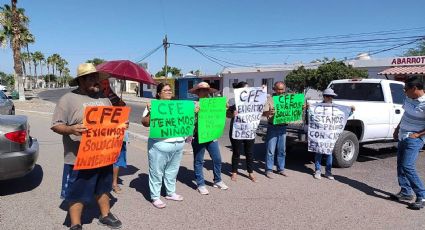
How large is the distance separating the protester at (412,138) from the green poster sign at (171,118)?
10.1 ft

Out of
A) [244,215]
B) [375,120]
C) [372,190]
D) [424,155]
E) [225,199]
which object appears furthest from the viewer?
[424,155]

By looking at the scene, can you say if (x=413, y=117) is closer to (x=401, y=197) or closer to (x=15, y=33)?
(x=401, y=197)

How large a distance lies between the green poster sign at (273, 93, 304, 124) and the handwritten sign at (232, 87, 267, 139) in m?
0.43

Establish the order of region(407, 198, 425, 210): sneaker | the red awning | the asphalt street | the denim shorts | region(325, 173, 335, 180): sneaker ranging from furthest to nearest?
the red awning → region(325, 173, 335, 180): sneaker → region(407, 198, 425, 210): sneaker → the asphalt street → the denim shorts

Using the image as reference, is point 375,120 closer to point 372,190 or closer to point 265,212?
point 372,190

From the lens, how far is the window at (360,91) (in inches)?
343

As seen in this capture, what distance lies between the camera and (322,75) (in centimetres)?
2730

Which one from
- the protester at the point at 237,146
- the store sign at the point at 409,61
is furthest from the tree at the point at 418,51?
the protester at the point at 237,146

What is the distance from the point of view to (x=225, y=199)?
18.2 ft

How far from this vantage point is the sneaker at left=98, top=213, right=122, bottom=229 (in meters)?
4.32

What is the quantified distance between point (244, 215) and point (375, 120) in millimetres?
4825

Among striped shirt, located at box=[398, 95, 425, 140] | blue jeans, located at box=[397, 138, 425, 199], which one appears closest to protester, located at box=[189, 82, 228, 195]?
blue jeans, located at box=[397, 138, 425, 199]

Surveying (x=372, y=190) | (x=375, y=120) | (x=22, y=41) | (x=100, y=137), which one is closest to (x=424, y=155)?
(x=375, y=120)

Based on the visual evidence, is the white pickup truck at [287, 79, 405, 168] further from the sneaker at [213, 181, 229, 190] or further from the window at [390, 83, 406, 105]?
the sneaker at [213, 181, 229, 190]
